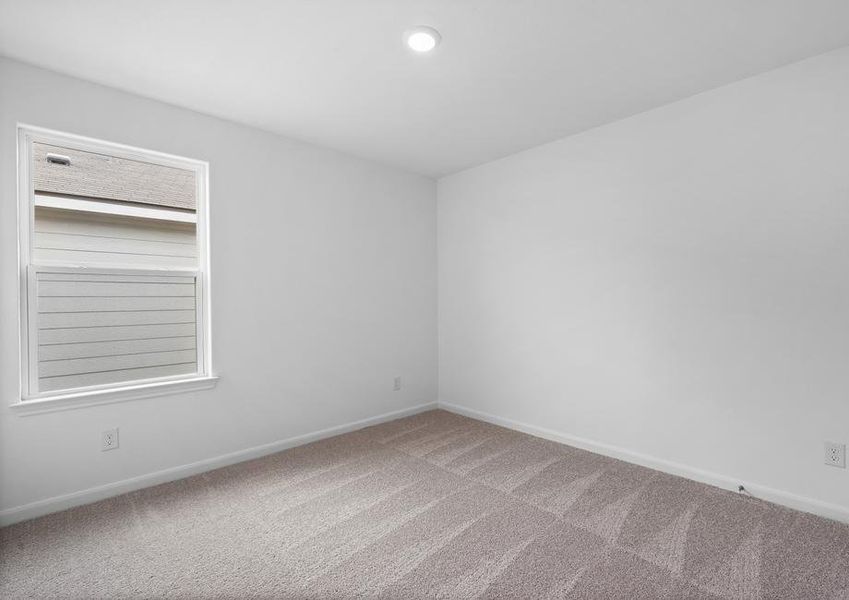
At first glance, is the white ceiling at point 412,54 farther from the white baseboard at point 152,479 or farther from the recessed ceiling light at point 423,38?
the white baseboard at point 152,479

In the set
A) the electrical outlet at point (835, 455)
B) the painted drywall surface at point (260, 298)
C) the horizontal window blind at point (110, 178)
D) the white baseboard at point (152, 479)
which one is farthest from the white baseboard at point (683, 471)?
the horizontal window blind at point (110, 178)

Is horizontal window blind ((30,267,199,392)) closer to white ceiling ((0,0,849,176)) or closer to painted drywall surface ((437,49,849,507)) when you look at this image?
white ceiling ((0,0,849,176))

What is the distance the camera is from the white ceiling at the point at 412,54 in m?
1.84

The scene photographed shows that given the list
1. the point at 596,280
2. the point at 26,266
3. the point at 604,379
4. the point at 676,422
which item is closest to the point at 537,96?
the point at 596,280

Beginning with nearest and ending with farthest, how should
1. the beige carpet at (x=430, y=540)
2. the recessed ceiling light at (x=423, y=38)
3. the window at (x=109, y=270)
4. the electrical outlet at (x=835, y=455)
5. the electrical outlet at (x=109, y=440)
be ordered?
1. the beige carpet at (x=430, y=540)
2. the recessed ceiling light at (x=423, y=38)
3. the electrical outlet at (x=835, y=455)
4. the window at (x=109, y=270)
5. the electrical outlet at (x=109, y=440)

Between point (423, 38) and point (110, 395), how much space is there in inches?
104

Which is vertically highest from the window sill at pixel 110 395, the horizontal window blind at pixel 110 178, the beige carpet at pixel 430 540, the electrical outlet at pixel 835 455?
the horizontal window blind at pixel 110 178

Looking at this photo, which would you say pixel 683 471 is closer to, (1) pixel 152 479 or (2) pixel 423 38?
(2) pixel 423 38

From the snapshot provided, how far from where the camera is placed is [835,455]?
2.15 meters

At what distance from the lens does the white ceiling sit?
1.84m

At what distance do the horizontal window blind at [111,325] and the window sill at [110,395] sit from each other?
110mm

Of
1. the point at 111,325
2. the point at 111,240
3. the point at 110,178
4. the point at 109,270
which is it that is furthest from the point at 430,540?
the point at 110,178

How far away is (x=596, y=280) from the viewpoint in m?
3.11

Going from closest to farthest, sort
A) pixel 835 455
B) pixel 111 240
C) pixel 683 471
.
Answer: pixel 835 455, pixel 111 240, pixel 683 471
